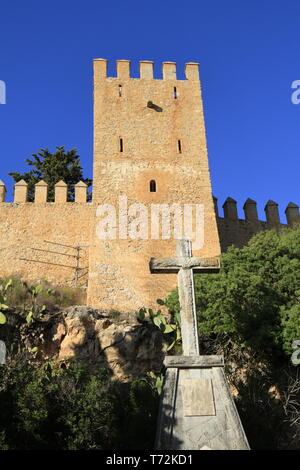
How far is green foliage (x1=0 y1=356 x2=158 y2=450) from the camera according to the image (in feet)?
24.7

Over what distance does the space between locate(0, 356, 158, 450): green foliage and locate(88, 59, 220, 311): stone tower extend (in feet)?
19.4

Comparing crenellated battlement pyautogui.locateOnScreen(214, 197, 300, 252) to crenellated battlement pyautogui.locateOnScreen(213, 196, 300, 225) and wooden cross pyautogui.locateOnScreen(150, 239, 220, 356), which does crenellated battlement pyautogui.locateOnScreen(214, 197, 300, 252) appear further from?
wooden cross pyautogui.locateOnScreen(150, 239, 220, 356)

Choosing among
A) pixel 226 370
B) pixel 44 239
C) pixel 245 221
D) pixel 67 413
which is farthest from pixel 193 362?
pixel 245 221

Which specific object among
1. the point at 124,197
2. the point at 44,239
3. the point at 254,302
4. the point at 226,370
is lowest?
the point at 226,370

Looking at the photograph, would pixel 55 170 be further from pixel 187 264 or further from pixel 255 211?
pixel 187 264

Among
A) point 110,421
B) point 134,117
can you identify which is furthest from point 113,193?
point 110,421

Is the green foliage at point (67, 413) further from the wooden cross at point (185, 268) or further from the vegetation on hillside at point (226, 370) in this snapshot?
the wooden cross at point (185, 268)

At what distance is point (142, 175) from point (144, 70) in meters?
5.09

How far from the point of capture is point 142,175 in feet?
55.6

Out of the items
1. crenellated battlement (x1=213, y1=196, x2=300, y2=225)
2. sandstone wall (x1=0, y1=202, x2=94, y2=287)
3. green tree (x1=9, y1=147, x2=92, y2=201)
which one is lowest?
sandstone wall (x1=0, y1=202, x2=94, y2=287)

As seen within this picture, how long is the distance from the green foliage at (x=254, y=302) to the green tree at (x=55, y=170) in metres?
13.6

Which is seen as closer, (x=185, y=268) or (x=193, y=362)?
(x=193, y=362)

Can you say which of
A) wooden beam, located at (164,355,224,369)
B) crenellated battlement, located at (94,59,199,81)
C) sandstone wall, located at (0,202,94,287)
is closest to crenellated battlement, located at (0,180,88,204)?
sandstone wall, located at (0,202,94,287)

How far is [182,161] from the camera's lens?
17469mm
